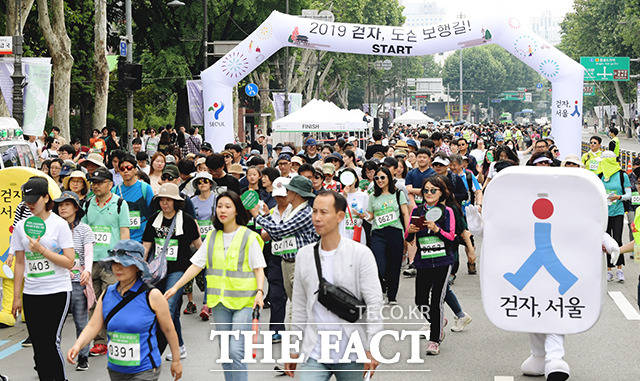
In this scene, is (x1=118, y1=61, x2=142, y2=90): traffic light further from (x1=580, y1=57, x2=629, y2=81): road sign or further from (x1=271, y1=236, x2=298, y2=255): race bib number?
(x1=580, y1=57, x2=629, y2=81): road sign

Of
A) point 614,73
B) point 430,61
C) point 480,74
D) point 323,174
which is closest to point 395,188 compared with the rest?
point 323,174

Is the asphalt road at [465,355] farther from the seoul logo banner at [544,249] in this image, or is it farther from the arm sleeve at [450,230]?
the arm sleeve at [450,230]

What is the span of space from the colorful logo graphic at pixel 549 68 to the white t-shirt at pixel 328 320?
56.3 ft

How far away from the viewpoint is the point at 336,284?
18.4ft

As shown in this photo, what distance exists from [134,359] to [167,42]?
33929mm

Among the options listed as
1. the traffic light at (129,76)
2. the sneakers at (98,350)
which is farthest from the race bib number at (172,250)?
the traffic light at (129,76)

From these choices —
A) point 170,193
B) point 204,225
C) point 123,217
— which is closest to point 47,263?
point 170,193

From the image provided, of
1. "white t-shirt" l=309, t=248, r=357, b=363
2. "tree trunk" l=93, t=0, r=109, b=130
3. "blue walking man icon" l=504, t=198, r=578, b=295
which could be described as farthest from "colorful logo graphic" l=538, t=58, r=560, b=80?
"white t-shirt" l=309, t=248, r=357, b=363

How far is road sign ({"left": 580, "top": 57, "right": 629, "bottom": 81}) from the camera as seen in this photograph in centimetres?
5400

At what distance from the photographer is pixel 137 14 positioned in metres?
38.8

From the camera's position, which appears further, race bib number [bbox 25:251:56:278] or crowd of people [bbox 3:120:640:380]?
race bib number [bbox 25:251:56:278]

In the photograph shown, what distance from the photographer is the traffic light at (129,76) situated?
21.0m

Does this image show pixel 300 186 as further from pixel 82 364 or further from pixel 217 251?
pixel 82 364

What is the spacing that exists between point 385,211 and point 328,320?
5.56m
